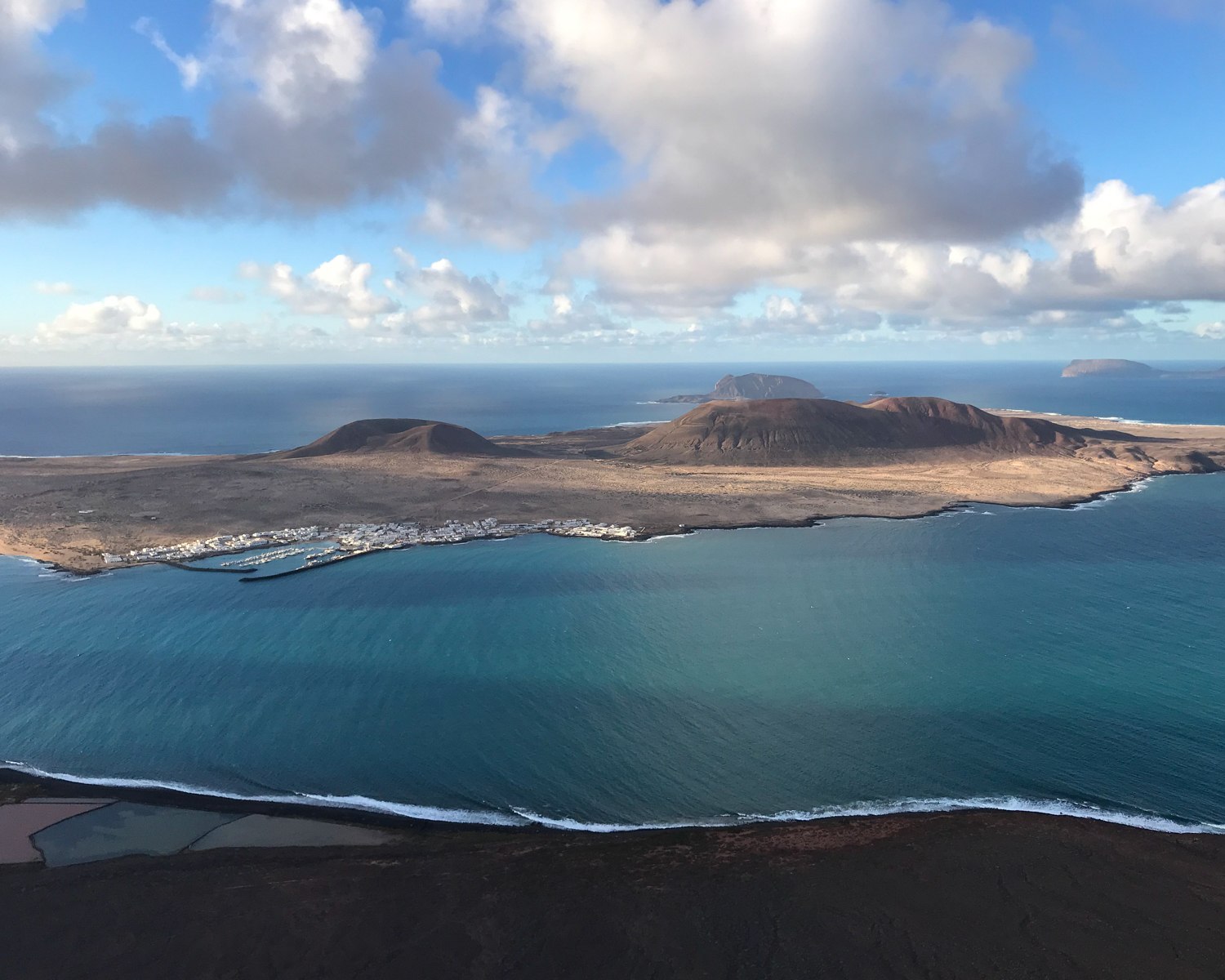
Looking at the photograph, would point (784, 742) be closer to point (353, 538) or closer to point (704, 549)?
point (704, 549)

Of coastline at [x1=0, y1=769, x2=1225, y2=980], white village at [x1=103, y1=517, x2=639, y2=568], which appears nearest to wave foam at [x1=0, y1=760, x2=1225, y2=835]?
coastline at [x1=0, y1=769, x2=1225, y2=980]

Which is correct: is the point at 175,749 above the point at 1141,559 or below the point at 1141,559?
below

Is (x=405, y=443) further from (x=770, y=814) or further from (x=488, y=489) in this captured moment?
(x=770, y=814)

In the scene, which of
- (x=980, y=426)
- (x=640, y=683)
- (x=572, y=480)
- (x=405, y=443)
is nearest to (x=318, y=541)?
(x=572, y=480)

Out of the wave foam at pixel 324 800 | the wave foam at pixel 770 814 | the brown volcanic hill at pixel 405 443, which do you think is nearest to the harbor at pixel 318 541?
the wave foam at pixel 324 800

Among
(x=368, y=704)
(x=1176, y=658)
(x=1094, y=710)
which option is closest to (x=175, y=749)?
(x=368, y=704)
